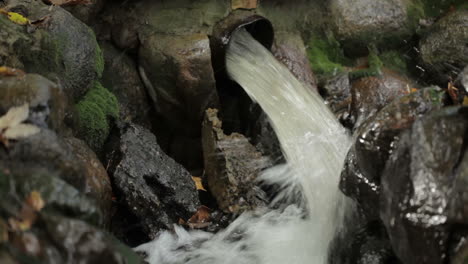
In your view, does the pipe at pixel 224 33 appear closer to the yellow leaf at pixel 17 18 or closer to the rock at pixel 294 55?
the rock at pixel 294 55

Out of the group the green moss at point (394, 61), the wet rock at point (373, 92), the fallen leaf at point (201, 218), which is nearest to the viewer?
the fallen leaf at point (201, 218)

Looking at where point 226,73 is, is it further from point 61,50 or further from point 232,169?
point 61,50

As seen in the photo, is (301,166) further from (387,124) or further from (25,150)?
(25,150)

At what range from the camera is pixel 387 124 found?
2.92 m

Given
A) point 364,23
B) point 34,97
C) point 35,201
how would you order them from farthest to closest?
point 364,23
point 34,97
point 35,201

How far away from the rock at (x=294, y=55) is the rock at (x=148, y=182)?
6.06 feet

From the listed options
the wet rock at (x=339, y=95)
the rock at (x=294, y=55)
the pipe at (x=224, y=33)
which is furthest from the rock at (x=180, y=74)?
the wet rock at (x=339, y=95)

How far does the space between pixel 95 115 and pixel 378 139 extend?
2437mm

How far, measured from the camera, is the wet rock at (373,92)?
5262mm

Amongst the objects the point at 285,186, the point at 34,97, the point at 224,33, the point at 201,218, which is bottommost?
the point at 201,218

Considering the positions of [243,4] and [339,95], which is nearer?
[339,95]

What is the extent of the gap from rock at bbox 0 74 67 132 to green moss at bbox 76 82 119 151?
4.18 feet

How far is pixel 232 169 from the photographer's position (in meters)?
4.46

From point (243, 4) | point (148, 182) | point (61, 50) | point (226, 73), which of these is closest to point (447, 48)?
point (243, 4)
